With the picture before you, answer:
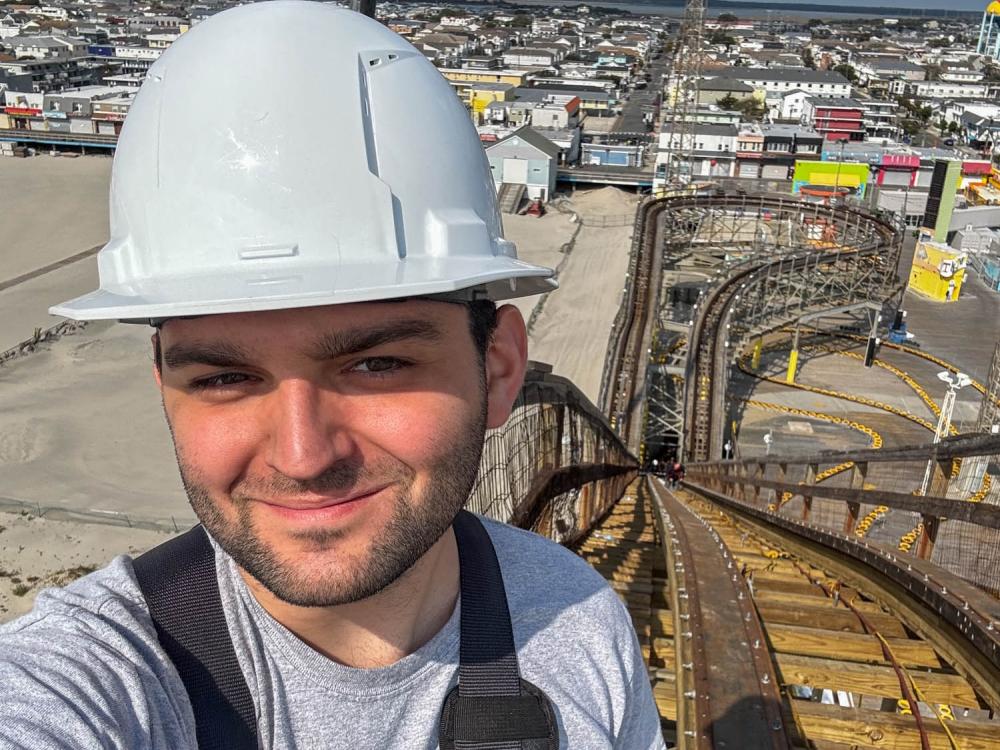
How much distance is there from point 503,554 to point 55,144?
64934 mm

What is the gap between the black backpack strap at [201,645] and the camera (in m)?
1.47

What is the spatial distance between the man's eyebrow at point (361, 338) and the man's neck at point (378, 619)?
516mm

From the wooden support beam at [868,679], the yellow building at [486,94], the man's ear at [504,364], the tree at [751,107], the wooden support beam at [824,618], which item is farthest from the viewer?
the tree at [751,107]

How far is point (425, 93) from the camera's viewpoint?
6.23 ft

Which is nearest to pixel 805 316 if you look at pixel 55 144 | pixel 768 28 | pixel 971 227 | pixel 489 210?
pixel 971 227

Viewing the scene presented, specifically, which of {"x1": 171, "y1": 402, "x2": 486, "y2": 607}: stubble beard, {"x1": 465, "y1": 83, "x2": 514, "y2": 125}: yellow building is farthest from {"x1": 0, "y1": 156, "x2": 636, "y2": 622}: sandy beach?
{"x1": 465, "y1": 83, "x2": 514, "y2": 125}: yellow building

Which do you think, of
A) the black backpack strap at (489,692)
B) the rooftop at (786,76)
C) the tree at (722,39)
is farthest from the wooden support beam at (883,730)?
the tree at (722,39)

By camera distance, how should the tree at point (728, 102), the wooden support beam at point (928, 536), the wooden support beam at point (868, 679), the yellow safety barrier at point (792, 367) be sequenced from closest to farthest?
the wooden support beam at point (868, 679), the wooden support beam at point (928, 536), the yellow safety barrier at point (792, 367), the tree at point (728, 102)

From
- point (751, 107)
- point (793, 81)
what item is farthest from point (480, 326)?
point (793, 81)

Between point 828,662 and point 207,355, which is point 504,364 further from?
point 828,662

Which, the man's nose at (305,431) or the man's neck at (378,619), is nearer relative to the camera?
the man's nose at (305,431)

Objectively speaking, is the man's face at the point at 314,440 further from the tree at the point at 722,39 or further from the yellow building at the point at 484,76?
the tree at the point at 722,39

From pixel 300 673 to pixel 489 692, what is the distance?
0.40 metres

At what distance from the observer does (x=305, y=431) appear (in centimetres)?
147
